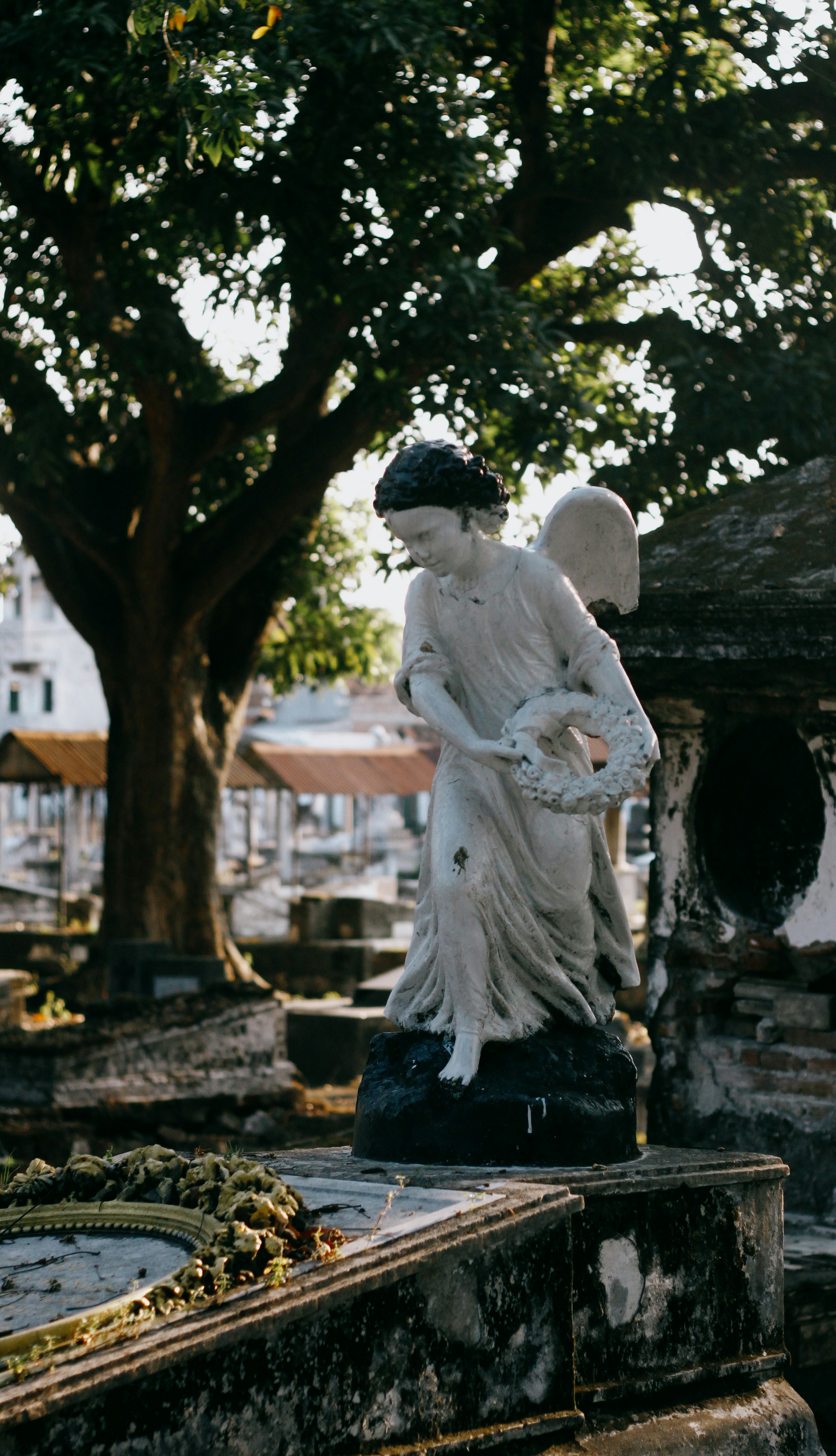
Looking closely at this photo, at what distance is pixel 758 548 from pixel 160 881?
814 centimetres

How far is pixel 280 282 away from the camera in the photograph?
1081cm

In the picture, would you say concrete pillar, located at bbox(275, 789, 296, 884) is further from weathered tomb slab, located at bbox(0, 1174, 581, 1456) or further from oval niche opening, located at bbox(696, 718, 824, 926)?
weathered tomb slab, located at bbox(0, 1174, 581, 1456)

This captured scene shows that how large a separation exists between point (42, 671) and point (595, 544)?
4216cm

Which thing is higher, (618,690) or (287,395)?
(287,395)

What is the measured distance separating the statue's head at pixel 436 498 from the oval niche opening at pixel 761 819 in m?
2.18

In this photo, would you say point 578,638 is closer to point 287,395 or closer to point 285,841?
point 287,395

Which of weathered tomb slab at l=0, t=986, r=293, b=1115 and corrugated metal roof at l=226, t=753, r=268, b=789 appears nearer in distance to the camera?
weathered tomb slab at l=0, t=986, r=293, b=1115

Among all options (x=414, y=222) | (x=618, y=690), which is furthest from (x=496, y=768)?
(x=414, y=222)

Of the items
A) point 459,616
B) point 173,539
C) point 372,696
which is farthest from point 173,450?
point 372,696

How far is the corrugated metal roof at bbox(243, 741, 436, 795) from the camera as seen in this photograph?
26250 millimetres

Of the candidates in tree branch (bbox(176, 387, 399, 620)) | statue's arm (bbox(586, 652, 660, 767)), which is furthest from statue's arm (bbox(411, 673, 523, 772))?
tree branch (bbox(176, 387, 399, 620))

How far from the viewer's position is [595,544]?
5027 mm

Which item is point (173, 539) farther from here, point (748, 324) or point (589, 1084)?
point (589, 1084)

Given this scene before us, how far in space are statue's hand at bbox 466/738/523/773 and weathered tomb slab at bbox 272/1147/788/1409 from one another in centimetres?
108
